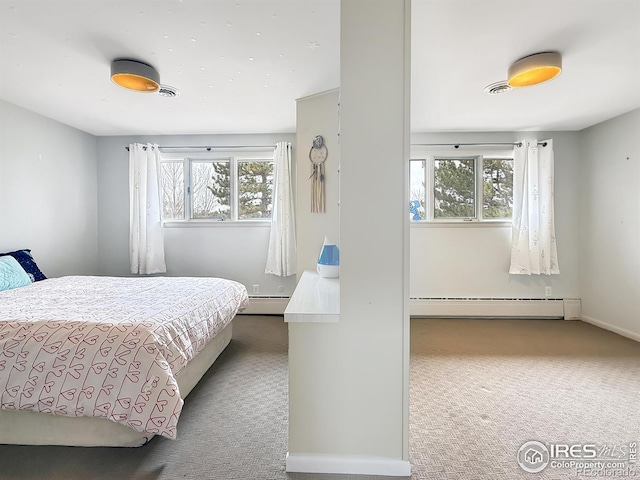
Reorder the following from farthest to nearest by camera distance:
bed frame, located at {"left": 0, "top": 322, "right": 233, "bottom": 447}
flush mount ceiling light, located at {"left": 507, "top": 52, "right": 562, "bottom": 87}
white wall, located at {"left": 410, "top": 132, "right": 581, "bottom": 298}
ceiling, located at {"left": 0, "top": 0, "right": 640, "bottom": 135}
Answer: white wall, located at {"left": 410, "top": 132, "right": 581, "bottom": 298} → flush mount ceiling light, located at {"left": 507, "top": 52, "right": 562, "bottom": 87} → ceiling, located at {"left": 0, "top": 0, "right": 640, "bottom": 135} → bed frame, located at {"left": 0, "top": 322, "right": 233, "bottom": 447}

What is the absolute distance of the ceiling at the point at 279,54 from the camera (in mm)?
1790

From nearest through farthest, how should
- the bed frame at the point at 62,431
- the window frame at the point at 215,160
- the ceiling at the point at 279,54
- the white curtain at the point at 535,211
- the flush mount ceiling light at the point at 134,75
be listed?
1. the bed frame at the point at 62,431
2. the ceiling at the point at 279,54
3. the flush mount ceiling light at the point at 134,75
4. the white curtain at the point at 535,211
5. the window frame at the point at 215,160

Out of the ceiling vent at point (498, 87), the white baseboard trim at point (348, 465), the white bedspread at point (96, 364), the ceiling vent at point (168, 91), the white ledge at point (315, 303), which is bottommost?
the white baseboard trim at point (348, 465)

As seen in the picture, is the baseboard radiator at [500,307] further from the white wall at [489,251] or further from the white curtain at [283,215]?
the white curtain at [283,215]

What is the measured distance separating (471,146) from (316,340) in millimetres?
3573

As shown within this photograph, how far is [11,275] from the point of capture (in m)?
2.80

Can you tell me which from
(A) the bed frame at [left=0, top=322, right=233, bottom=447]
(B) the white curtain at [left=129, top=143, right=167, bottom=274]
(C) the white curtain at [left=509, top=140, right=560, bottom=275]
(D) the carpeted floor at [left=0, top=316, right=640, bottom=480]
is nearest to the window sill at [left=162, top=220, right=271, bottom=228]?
(B) the white curtain at [left=129, top=143, right=167, bottom=274]

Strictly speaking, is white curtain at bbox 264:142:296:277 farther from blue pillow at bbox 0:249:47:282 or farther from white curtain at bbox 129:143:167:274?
blue pillow at bbox 0:249:47:282

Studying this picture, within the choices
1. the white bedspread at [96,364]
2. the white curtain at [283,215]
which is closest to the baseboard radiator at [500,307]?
the white curtain at [283,215]

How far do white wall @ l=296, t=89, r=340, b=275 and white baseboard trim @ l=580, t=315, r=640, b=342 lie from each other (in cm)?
322

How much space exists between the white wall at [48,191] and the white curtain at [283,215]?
2.40m

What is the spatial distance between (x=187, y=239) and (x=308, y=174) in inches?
85.8

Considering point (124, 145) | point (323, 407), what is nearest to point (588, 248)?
point (323, 407)

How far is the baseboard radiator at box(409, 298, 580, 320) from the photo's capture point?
4.09m
